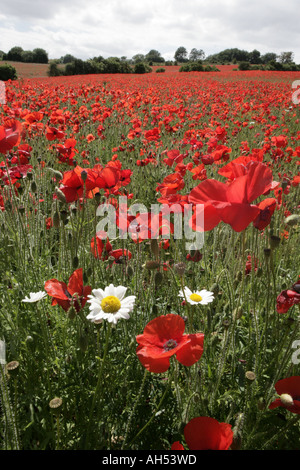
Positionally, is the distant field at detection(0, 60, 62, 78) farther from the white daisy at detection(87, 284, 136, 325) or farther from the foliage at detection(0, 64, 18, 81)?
the white daisy at detection(87, 284, 136, 325)

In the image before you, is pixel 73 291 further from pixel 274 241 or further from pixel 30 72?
pixel 30 72

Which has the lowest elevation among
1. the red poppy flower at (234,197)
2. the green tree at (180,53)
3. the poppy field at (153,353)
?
the poppy field at (153,353)

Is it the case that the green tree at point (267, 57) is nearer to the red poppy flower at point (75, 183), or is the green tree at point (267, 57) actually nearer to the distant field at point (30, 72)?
the distant field at point (30, 72)

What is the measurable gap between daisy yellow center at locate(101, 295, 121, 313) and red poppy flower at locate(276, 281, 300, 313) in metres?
0.65

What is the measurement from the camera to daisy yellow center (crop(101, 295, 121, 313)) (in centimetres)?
122

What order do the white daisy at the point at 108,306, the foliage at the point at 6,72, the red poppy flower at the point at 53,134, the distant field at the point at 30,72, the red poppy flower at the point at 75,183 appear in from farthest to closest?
the distant field at the point at 30,72 → the foliage at the point at 6,72 → the red poppy flower at the point at 53,134 → the red poppy flower at the point at 75,183 → the white daisy at the point at 108,306

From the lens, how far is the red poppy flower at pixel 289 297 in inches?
47.3

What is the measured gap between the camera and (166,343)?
3.82ft

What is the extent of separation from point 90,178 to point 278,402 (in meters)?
1.35

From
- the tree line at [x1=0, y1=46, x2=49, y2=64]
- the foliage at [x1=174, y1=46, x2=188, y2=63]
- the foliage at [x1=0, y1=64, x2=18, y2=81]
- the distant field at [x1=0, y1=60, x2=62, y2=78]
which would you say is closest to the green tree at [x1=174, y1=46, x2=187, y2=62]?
the foliage at [x1=174, y1=46, x2=188, y2=63]

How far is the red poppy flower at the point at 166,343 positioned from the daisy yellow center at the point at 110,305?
0.14 metres

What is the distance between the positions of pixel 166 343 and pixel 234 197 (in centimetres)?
57

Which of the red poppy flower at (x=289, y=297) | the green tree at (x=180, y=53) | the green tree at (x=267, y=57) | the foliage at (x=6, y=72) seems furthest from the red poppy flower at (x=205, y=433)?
the green tree at (x=180, y=53)

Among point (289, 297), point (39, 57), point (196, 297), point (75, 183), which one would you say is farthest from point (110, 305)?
point (39, 57)
